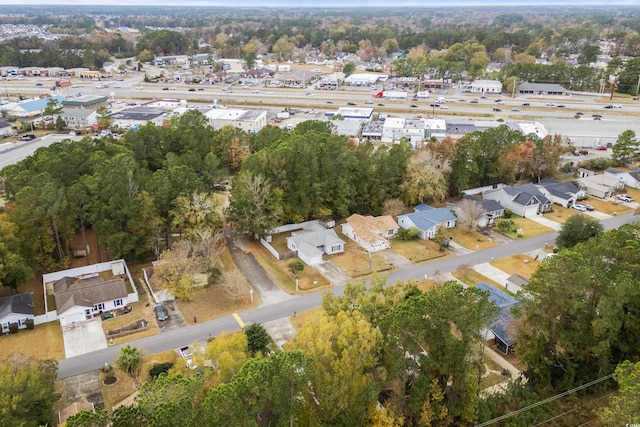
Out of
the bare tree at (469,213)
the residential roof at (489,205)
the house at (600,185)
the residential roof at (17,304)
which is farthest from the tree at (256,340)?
the house at (600,185)

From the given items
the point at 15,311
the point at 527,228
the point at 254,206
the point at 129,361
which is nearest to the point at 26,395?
the point at 129,361

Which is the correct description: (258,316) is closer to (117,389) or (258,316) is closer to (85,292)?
(117,389)

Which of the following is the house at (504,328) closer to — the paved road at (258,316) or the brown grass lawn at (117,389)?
the paved road at (258,316)

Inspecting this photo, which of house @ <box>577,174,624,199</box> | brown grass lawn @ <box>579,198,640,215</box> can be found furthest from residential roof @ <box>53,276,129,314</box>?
house @ <box>577,174,624,199</box>

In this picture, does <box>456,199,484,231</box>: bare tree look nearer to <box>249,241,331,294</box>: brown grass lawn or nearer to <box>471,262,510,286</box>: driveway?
<box>471,262,510,286</box>: driveway

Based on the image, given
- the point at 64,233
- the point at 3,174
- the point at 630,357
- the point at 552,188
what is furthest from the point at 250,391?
the point at 552,188

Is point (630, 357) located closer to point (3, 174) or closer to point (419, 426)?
point (419, 426)
